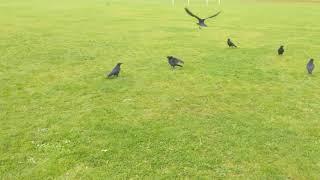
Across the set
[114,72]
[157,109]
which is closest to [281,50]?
[114,72]

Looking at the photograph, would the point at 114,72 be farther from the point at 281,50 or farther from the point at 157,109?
the point at 281,50

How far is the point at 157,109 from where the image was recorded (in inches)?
522

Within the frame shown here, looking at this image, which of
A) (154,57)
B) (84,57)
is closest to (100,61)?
(84,57)

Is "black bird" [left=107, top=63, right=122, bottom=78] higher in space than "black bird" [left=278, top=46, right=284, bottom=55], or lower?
higher

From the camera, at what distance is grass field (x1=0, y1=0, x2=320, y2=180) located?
973cm

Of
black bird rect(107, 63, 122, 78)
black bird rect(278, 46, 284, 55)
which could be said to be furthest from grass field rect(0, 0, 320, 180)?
black bird rect(278, 46, 284, 55)

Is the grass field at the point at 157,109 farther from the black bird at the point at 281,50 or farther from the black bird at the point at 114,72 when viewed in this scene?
the black bird at the point at 281,50

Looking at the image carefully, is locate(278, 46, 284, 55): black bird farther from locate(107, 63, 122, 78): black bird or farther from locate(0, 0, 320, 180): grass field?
locate(107, 63, 122, 78): black bird

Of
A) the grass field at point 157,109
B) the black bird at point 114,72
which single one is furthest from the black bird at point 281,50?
the black bird at point 114,72

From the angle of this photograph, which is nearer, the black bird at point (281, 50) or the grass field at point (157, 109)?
the grass field at point (157, 109)

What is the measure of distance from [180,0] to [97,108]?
48393 millimetres

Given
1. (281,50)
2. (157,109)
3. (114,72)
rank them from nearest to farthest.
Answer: (157,109) → (114,72) → (281,50)

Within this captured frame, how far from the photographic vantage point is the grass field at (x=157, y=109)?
9734mm

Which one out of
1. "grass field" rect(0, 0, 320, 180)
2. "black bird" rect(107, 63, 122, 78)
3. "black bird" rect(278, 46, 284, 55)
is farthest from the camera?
"black bird" rect(278, 46, 284, 55)
